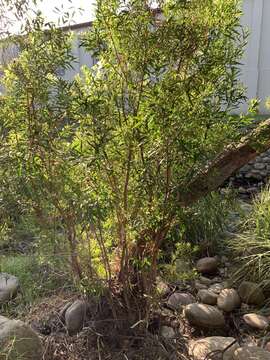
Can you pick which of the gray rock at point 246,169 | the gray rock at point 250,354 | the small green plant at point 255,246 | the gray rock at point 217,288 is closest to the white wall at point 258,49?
the gray rock at point 246,169

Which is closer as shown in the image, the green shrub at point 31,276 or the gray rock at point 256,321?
the gray rock at point 256,321

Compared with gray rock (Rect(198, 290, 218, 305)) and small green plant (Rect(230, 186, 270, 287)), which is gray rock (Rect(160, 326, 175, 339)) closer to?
gray rock (Rect(198, 290, 218, 305))

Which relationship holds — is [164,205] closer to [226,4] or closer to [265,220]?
[226,4]

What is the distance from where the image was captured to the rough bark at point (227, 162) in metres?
2.09

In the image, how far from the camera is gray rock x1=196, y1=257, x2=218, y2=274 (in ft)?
10.9

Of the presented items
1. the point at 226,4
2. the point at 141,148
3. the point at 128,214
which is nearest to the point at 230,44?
the point at 226,4

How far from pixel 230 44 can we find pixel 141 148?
0.64 meters

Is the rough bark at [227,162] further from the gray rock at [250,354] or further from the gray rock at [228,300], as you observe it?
the gray rock at [228,300]

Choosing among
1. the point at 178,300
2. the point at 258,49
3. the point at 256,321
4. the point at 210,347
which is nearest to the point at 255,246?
the point at 256,321

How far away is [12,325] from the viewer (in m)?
2.23

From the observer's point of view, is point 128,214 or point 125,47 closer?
point 125,47

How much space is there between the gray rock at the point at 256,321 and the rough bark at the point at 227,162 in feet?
3.18

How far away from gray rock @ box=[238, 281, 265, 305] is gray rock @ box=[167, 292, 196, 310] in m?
0.35

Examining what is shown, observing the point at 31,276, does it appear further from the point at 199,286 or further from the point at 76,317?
the point at 199,286
